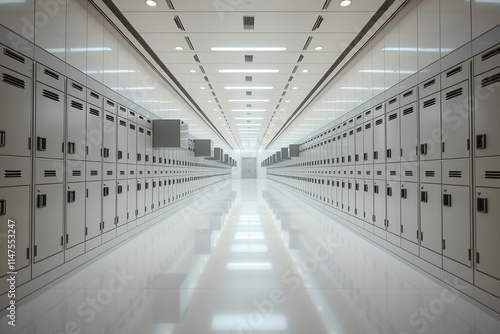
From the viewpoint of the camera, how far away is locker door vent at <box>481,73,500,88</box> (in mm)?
3557

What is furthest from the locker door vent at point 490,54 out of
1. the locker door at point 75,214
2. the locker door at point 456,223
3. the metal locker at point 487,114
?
the locker door at point 75,214

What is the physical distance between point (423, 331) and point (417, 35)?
15.0 ft

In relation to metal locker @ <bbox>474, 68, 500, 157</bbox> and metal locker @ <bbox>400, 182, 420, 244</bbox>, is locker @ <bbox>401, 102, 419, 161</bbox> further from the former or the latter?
metal locker @ <bbox>474, 68, 500, 157</bbox>

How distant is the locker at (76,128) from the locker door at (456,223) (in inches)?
227

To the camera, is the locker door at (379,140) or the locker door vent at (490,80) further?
the locker door at (379,140)

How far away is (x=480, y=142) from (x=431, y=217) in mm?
1562

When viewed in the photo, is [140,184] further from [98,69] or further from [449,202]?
[449,202]

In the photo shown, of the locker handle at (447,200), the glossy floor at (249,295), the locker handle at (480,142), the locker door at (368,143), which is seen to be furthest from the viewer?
the locker door at (368,143)

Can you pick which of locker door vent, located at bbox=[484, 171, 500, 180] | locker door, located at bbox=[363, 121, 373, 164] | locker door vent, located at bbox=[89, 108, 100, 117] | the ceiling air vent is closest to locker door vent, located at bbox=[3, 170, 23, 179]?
locker door vent, located at bbox=[89, 108, 100, 117]

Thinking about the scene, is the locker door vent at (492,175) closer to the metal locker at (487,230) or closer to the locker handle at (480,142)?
the metal locker at (487,230)

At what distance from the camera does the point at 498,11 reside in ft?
11.6

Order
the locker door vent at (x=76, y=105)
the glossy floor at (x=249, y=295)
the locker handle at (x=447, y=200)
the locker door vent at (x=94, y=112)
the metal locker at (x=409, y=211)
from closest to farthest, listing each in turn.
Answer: the glossy floor at (x=249, y=295) < the locker handle at (x=447, y=200) < the locker door vent at (x=76, y=105) < the metal locker at (x=409, y=211) < the locker door vent at (x=94, y=112)

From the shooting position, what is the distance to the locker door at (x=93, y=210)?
18.7 ft

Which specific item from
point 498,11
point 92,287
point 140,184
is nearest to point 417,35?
point 498,11
